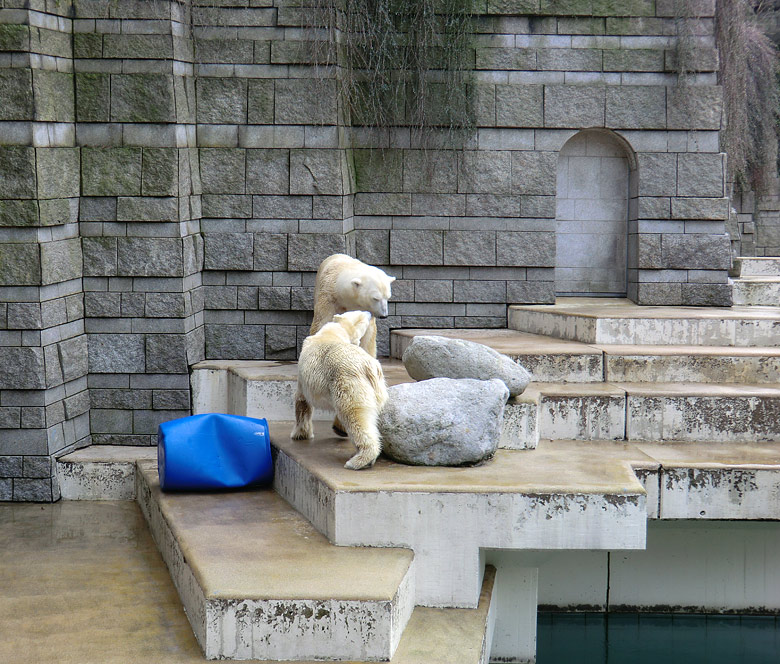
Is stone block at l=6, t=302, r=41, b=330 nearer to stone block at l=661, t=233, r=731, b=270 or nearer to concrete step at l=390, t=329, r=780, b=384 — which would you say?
concrete step at l=390, t=329, r=780, b=384

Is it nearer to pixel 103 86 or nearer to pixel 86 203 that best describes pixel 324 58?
pixel 103 86

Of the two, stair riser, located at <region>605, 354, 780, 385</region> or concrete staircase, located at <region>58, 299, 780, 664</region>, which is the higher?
stair riser, located at <region>605, 354, 780, 385</region>

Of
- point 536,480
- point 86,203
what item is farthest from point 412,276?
point 536,480

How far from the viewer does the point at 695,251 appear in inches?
296

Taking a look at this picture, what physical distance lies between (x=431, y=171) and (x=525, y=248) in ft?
3.15

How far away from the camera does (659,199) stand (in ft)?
24.5

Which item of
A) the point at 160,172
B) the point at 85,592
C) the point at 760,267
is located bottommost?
the point at 85,592

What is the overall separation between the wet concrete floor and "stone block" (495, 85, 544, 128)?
395cm

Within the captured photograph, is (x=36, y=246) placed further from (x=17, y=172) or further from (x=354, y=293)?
(x=354, y=293)

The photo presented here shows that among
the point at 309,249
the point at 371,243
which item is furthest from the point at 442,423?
the point at 371,243

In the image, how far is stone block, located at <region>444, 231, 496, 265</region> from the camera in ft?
24.0

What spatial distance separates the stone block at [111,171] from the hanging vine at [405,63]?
4.91ft

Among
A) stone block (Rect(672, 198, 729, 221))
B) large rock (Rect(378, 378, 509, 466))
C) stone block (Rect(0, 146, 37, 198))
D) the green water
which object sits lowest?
the green water

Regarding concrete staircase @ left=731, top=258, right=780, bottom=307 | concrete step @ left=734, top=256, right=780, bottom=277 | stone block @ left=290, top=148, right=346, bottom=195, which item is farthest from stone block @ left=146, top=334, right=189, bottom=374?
concrete step @ left=734, top=256, right=780, bottom=277
